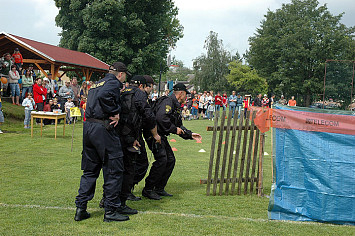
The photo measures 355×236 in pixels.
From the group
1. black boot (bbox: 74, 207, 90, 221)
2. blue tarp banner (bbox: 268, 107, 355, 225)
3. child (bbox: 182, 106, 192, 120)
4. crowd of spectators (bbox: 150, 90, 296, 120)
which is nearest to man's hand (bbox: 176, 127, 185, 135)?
blue tarp banner (bbox: 268, 107, 355, 225)

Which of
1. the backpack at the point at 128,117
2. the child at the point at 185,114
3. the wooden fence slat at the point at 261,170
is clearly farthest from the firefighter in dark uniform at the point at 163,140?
the child at the point at 185,114

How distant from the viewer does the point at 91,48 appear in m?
37.1

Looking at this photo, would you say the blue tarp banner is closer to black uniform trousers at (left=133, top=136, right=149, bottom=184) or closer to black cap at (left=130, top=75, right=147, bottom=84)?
black uniform trousers at (left=133, top=136, right=149, bottom=184)

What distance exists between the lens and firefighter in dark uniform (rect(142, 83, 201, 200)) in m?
6.36

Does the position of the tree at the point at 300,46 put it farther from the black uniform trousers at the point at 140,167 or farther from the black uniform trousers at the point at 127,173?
the black uniform trousers at the point at 127,173

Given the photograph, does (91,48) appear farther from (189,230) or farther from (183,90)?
(189,230)

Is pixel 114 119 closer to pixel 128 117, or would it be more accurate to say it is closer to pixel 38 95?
pixel 128 117

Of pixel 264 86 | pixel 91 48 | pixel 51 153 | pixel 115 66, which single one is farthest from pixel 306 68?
pixel 115 66

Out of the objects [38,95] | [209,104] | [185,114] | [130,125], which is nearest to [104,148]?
[130,125]

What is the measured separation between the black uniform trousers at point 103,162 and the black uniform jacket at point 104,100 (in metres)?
0.15

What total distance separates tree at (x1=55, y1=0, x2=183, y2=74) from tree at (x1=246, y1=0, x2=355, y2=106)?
22.7m

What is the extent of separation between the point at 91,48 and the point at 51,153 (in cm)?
2796

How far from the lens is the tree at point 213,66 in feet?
221

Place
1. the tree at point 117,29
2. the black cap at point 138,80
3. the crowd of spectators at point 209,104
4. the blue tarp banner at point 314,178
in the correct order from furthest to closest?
1. the tree at point 117,29
2. the crowd of spectators at point 209,104
3. the black cap at point 138,80
4. the blue tarp banner at point 314,178
